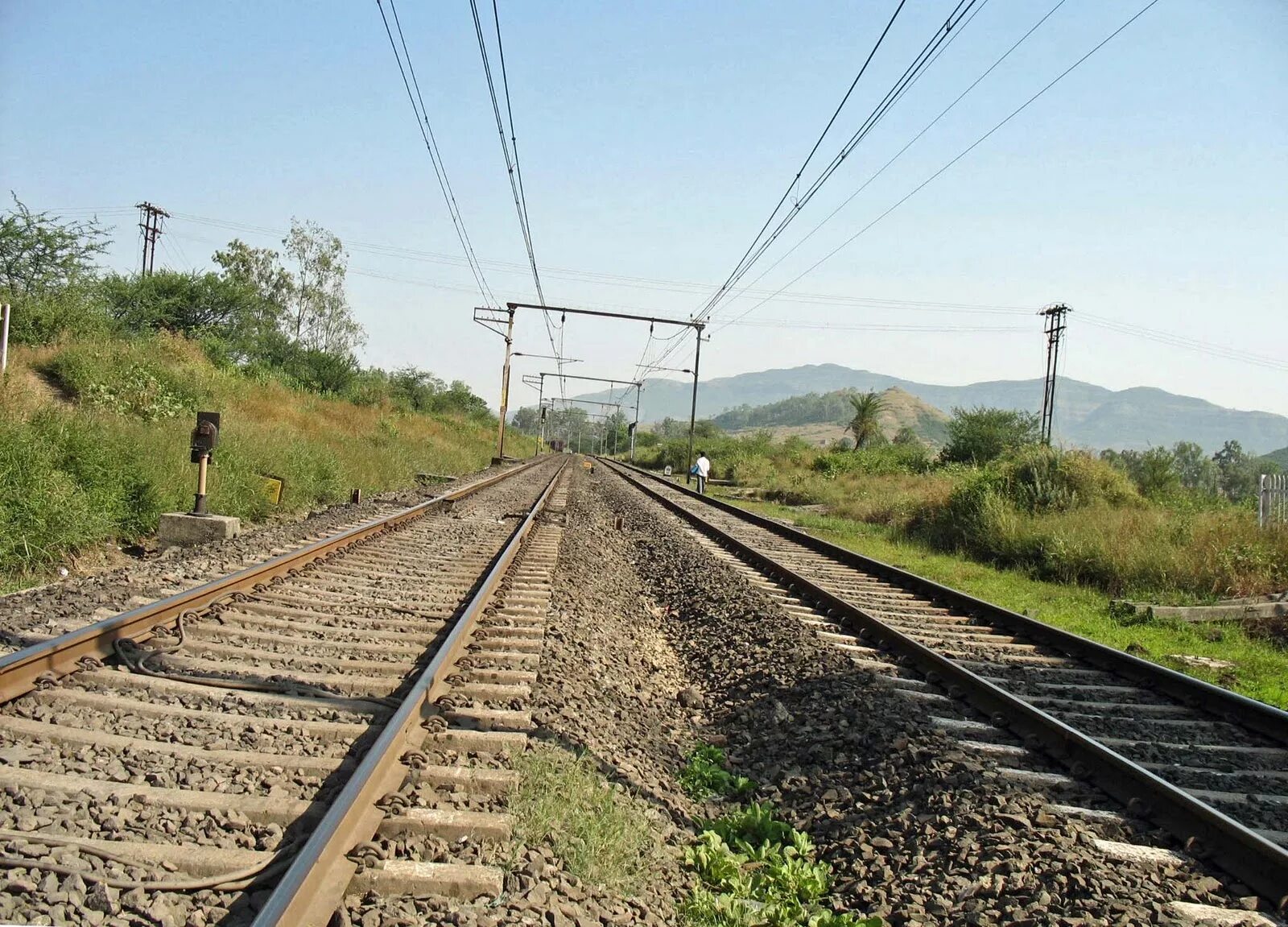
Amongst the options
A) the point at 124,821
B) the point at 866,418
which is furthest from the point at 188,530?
the point at 866,418

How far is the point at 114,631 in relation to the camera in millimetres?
4828

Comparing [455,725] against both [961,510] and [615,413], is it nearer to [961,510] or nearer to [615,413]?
[961,510]

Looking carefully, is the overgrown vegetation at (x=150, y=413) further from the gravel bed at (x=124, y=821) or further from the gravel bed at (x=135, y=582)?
the gravel bed at (x=124, y=821)

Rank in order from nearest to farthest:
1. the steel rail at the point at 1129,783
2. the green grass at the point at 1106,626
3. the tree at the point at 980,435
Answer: the steel rail at the point at 1129,783, the green grass at the point at 1106,626, the tree at the point at 980,435

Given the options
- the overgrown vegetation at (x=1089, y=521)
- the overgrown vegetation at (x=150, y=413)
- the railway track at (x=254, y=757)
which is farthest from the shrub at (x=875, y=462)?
the railway track at (x=254, y=757)

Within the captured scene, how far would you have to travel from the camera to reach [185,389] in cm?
1748

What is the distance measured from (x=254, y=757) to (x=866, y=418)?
6958 centimetres

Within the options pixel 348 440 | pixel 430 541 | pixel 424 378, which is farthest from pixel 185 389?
pixel 424 378

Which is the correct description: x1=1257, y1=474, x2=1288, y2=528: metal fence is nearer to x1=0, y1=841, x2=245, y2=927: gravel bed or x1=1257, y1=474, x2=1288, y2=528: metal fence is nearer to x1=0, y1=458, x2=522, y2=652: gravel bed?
x1=0, y1=458, x2=522, y2=652: gravel bed

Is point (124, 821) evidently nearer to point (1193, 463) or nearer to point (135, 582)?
point (135, 582)

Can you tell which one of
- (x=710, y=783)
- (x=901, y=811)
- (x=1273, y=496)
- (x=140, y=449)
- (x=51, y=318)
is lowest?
(x=710, y=783)

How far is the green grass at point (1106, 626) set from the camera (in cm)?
736

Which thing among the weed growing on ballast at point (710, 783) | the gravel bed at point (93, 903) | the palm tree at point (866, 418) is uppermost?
the palm tree at point (866, 418)

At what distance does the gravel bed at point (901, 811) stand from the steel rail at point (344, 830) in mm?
1813
